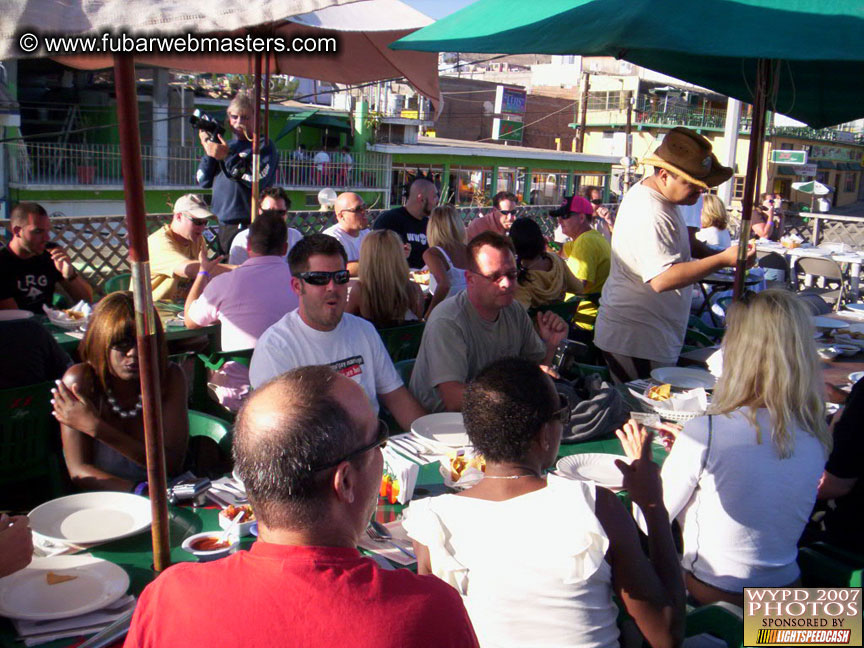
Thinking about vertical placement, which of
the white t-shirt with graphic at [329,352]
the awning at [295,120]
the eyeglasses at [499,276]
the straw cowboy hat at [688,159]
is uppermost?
the awning at [295,120]

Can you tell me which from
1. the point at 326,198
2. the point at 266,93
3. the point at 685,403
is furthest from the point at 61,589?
the point at 326,198

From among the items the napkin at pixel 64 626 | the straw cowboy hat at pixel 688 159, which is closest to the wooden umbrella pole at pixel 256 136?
the straw cowboy hat at pixel 688 159

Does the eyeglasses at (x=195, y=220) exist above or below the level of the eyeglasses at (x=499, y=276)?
above

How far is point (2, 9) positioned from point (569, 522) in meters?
1.62

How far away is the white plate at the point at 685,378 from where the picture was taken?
378cm

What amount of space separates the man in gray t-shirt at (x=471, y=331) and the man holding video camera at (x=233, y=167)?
4.04 meters

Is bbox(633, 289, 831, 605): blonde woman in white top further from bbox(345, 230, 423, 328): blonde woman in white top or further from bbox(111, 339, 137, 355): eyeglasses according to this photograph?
bbox(345, 230, 423, 328): blonde woman in white top

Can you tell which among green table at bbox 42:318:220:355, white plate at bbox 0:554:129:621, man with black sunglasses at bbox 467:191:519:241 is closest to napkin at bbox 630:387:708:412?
white plate at bbox 0:554:129:621

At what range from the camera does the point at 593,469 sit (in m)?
2.75

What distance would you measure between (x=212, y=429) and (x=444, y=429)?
101cm

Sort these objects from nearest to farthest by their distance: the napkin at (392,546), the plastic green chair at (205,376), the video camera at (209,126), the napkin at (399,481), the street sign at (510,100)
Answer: the napkin at (392,546), the napkin at (399,481), the plastic green chair at (205,376), the video camera at (209,126), the street sign at (510,100)

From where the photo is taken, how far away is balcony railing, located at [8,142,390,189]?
20.8 metres

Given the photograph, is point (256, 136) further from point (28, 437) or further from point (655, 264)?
point (655, 264)

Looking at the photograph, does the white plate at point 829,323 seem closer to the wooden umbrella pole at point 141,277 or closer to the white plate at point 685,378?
the white plate at point 685,378
